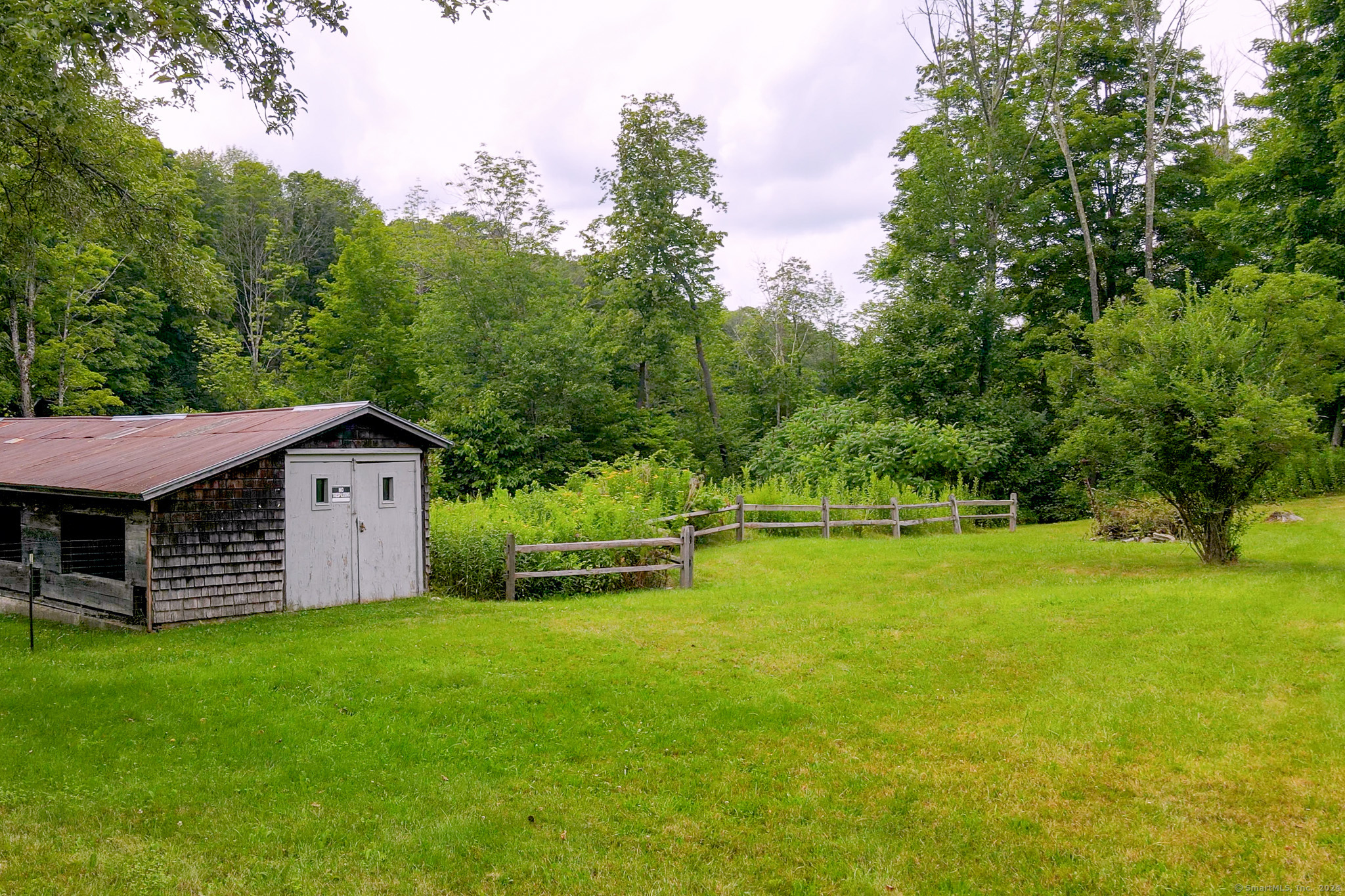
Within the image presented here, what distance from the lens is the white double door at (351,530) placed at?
11.7 m

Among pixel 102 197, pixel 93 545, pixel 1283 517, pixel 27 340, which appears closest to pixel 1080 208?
pixel 1283 517

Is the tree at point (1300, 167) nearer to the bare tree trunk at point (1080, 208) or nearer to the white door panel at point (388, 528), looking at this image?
the bare tree trunk at point (1080, 208)

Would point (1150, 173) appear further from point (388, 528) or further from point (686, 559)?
point (388, 528)

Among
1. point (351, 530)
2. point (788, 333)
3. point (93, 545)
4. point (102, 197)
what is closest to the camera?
point (102, 197)

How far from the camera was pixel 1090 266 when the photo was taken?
27.0 meters

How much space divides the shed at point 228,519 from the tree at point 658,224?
17095 mm

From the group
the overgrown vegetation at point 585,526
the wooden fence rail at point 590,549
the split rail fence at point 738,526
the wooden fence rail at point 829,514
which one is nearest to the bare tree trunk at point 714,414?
the overgrown vegetation at point 585,526

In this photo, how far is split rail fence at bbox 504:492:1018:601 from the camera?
41.2ft

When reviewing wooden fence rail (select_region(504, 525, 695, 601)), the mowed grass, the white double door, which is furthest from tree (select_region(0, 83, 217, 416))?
wooden fence rail (select_region(504, 525, 695, 601))

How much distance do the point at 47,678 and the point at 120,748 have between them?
2603 mm

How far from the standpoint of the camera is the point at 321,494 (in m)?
12.0

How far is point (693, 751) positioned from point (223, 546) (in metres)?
7.73

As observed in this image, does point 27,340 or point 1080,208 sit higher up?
point 1080,208

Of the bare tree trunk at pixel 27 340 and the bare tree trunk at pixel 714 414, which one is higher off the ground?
the bare tree trunk at pixel 27 340
